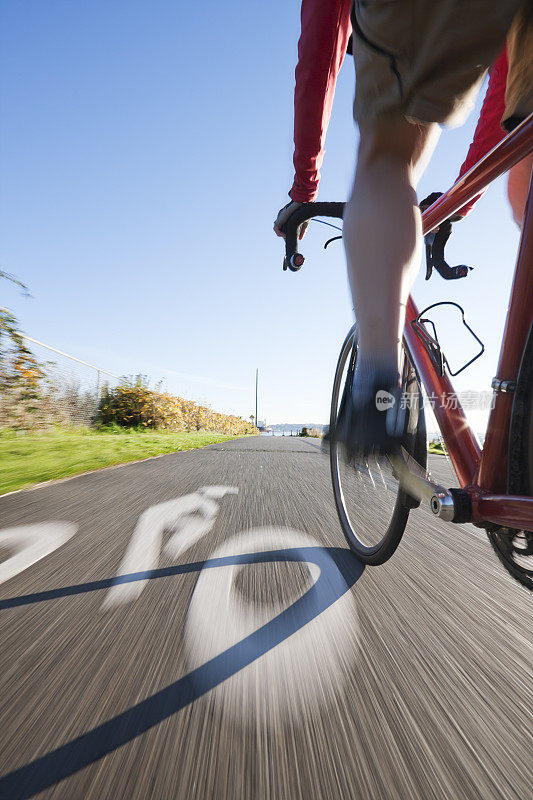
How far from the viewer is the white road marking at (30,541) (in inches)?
53.5

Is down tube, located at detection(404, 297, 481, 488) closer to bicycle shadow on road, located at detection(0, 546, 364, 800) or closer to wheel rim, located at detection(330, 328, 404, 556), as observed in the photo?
wheel rim, located at detection(330, 328, 404, 556)

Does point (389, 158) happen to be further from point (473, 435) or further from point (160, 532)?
point (160, 532)

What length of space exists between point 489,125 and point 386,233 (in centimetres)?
70

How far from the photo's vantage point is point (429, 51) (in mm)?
799

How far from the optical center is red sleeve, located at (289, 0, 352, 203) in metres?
0.96

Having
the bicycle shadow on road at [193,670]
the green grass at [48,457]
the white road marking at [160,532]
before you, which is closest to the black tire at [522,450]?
the bicycle shadow on road at [193,670]

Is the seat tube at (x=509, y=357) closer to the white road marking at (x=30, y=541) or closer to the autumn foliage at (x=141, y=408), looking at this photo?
the white road marking at (x=30, y=541)

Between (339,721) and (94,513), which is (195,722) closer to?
(339,721)

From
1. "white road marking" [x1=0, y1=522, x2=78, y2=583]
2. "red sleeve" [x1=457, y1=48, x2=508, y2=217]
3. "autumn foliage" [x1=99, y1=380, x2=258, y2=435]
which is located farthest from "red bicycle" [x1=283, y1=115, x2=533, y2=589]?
"autumn foliage" [x1=99, y1=380, x2=258, y2=435]

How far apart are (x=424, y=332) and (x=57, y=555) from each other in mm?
1484

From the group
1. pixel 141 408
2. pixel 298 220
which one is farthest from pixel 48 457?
pixel 141 408

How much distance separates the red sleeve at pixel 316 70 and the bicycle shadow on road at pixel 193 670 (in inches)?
48.6

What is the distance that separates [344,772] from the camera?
59 cm

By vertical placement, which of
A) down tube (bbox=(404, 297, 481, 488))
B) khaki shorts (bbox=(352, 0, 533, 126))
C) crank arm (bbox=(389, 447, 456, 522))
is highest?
khaki shorts (bbox=(352, 0, 533, 126))
